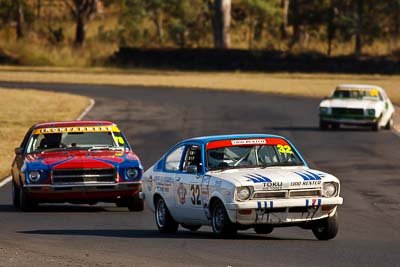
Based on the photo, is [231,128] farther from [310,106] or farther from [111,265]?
[111,265]

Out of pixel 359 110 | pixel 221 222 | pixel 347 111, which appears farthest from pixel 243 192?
pixel 347 111

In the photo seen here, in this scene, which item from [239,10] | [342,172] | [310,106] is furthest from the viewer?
[239,10]

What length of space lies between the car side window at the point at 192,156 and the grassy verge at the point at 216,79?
129ft

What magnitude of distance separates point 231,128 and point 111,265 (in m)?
26.3

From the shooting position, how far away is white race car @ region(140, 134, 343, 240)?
13.8m

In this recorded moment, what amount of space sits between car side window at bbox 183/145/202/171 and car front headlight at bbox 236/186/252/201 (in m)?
1.42

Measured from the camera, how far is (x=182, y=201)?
15141 millimetres

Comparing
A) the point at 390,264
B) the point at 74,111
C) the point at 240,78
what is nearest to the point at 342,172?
the point at 390,264

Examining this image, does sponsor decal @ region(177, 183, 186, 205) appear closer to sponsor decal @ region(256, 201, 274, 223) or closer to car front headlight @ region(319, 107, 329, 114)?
sponsor decal @ region(256, 201, 274, 223)

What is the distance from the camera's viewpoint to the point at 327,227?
14055 millimetres

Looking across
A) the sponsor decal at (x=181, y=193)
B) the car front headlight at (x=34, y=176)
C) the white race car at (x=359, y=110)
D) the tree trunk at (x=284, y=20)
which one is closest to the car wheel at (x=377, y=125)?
the white race car at (x=359, y=110)

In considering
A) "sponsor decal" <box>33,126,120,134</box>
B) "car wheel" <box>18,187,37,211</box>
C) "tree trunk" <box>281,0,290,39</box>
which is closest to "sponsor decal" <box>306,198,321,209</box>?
"car wheel" <box>18,187,37,211</box>

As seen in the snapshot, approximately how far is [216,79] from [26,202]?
48.5m

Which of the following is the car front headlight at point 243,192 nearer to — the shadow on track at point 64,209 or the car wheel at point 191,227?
the car wheel at point 191,227
